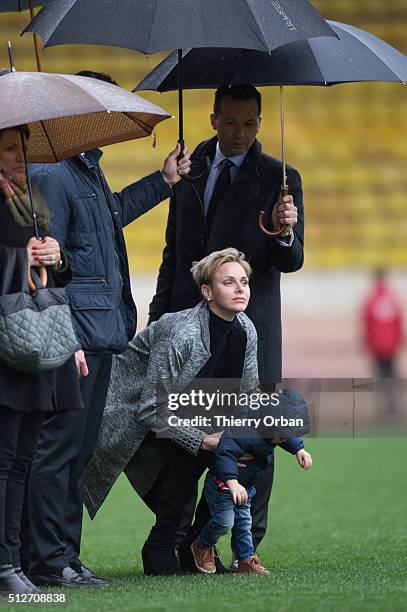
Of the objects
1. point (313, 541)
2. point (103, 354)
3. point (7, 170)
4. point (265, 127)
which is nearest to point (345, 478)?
point (313, 541)

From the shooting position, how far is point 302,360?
16.0m

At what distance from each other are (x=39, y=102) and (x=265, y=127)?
12221mm

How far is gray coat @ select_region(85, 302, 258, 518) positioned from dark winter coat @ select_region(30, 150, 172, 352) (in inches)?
6.8

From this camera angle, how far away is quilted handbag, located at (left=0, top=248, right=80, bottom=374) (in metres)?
4.25

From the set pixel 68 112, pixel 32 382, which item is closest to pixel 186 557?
pixel 32 382

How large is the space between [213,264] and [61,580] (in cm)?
121

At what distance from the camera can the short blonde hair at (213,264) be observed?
5184 mm

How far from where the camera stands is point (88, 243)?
16.4 ft

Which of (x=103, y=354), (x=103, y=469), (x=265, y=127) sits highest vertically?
(x=265, y=127)

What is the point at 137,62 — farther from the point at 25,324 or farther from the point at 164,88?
the point at 25,324

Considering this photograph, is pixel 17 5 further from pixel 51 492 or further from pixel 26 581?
pixel 26 581

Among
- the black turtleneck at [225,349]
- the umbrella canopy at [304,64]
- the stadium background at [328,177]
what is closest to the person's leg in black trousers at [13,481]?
the black turtleneck at [225,349]

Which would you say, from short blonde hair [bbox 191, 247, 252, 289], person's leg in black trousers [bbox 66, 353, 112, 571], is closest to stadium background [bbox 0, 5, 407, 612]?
short blonde hair [bbox 191, 247, 252, 289]

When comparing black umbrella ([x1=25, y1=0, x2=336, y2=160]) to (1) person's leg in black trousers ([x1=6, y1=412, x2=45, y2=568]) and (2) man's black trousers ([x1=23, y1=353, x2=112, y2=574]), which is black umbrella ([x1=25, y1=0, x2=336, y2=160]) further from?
(1) person's leg in black trousers ([x1=6, y1=412, x2=45, y2=568])
